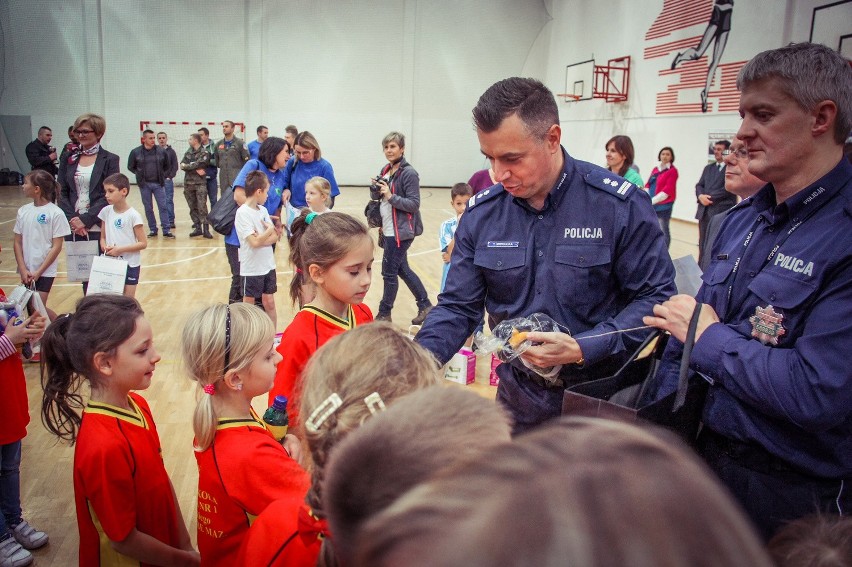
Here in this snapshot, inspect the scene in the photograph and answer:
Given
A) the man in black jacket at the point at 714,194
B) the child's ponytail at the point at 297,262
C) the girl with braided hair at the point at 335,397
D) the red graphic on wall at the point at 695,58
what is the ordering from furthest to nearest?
1. the red graphic on wall at the point at 695,58
2. the man in black jacket at the point at 714,194
3. the child's ponytail at the point at 297,262
4. the girl with braided hair at the point at 335,397

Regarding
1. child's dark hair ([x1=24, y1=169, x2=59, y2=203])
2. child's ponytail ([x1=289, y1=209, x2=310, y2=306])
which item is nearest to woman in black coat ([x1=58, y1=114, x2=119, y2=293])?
child's dark hair ([x1=24, y1=169, x2=59, y2=203])

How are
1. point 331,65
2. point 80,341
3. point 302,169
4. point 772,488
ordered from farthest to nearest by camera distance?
point 331,65 → point 302,169 → point 80,341 → point 772,488

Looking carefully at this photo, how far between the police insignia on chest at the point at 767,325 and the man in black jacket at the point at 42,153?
646 inches

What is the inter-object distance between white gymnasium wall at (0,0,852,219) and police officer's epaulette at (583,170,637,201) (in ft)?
49.4

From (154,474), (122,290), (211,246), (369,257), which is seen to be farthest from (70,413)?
(211,246)

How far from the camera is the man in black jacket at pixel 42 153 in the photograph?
48.2 ft

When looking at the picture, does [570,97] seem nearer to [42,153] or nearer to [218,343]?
[42,153]

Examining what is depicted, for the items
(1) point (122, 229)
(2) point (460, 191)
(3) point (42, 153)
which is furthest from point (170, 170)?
(2) point (460, 191)

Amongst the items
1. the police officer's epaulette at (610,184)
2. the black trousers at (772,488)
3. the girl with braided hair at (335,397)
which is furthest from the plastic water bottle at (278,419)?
the black trousers at (772,488)

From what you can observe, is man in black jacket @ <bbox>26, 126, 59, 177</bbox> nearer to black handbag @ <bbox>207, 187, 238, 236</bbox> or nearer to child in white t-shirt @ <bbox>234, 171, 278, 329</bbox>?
black handbag @ <bbox>207, 187, 238, 236</bbox>

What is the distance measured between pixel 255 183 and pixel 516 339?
14.7 ft

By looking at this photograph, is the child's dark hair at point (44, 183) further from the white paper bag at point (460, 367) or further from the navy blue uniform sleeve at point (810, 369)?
the navy blue uniform sleeve at point (810, 369)

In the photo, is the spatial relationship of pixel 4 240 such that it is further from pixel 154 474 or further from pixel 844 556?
pixel 844 556

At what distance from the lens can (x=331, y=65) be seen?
69.5ft
